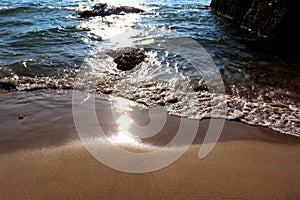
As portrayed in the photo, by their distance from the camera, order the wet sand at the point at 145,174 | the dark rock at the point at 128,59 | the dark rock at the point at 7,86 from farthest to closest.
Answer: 1. the dark rock at the point at 128,59
2. the dark rock at the point at 7,86
3. the wet sand at the point at 145,174

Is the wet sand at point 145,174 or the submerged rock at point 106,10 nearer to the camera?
the wet sand at point 145,174

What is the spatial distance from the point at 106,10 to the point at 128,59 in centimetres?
608

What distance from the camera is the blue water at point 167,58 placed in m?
3.93

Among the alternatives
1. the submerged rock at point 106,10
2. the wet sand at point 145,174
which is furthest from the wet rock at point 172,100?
the submerged rock at point 106,10

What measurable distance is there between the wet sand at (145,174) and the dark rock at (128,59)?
2041 millimetres

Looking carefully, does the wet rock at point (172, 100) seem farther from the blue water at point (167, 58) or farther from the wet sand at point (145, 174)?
the wet sand at point (145, 174)

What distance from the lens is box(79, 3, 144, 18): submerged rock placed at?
10297mm

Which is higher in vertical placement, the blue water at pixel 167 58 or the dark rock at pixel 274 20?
the dark rock at pixel 274 20

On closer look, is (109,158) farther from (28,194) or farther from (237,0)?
(237,0)

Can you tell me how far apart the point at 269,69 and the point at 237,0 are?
530 centimetres

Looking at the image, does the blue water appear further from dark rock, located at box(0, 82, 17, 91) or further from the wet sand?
the wet sand

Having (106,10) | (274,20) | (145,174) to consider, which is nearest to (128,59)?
(145,174)

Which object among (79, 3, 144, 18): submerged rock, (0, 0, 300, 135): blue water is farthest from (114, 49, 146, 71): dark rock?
(79, 3, 144, 18): submerged rock

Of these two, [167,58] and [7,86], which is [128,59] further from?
[7,86]
